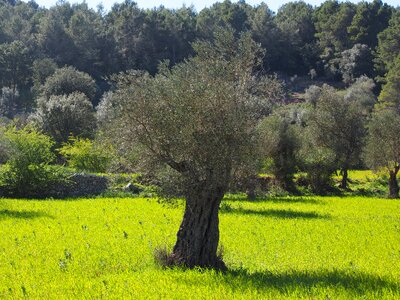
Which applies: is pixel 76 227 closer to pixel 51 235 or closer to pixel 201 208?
pixel 51 235

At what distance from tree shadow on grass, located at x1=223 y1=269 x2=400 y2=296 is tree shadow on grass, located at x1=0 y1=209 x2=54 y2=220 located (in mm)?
11514

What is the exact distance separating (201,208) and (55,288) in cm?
352

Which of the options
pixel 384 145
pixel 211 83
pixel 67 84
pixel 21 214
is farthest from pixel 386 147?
pixel 67 84

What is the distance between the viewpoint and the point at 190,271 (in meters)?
10.3

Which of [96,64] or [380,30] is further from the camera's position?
[380,30]

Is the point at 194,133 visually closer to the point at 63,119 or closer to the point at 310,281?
the point at 310,281

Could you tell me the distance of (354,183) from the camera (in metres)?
45.4

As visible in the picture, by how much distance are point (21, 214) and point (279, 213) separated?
11501 millimetres

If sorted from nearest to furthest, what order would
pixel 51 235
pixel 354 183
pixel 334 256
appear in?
pixel 334 256 < pixel 51 235 < pixel 354 183

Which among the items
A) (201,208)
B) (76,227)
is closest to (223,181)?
(201,208)

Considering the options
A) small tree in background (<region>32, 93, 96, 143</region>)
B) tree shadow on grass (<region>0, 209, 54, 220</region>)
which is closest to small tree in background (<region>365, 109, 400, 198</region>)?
tree shadow on grass (<region>0, 209, 54, 220</region>)

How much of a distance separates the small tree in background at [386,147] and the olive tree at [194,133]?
28147 mm

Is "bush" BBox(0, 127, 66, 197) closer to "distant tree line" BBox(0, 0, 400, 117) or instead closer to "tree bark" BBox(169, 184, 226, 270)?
"tree bark" BBox(169, 184, 226, 270)

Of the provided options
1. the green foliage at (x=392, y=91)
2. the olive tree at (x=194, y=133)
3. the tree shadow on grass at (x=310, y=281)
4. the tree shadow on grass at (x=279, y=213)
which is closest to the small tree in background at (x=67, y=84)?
the tree shadow on grass at (x=279, y=213)
